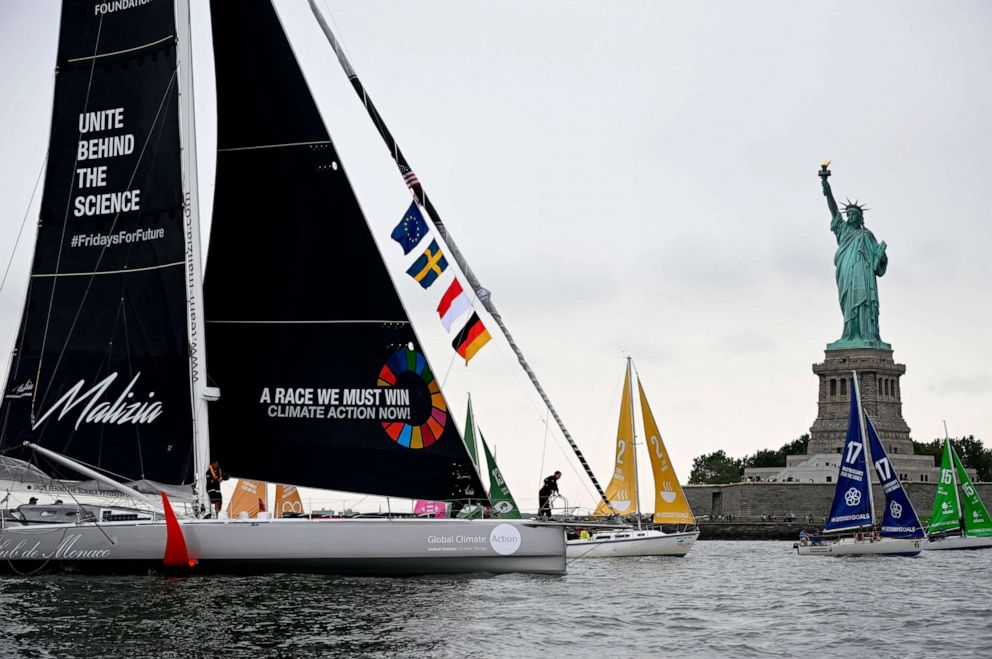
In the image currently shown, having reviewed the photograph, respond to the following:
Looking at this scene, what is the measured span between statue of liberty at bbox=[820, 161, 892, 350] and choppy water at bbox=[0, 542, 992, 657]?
60417mm

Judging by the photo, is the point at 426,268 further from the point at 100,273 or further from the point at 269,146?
the point at 100,273

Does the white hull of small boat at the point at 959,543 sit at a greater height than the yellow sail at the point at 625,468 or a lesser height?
lesser

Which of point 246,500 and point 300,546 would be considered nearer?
point 300,546

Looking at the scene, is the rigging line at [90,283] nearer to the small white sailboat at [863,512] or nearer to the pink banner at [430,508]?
the pink banner at [430,508]

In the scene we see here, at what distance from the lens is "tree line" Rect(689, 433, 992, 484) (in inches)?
4397

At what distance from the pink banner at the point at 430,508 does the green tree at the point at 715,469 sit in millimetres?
95588

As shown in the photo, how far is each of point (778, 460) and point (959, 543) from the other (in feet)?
199

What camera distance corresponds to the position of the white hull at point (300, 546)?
22.2m

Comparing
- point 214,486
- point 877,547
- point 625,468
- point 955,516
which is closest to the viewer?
point 214,486

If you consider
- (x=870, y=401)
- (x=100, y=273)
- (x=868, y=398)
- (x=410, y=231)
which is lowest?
(x=100, y=273)

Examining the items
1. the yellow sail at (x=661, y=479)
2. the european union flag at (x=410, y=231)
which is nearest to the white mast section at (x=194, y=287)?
the european union flag at (x=410, y=231)

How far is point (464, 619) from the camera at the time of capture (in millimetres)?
18172

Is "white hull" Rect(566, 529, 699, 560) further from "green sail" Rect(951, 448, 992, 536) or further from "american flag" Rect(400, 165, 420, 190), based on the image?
"green sail" Rect(951, 448, 992, 536)

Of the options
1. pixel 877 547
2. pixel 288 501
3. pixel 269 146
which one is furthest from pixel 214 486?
pixel 877 547
